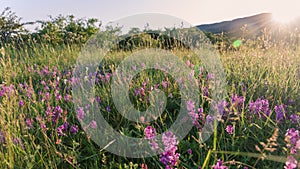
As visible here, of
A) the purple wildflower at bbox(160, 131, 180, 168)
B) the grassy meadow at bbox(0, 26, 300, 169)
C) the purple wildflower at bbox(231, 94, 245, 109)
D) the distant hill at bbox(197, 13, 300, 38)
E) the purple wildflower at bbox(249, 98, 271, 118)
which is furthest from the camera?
the distant hill at bbox(197, 13, 300, 38)

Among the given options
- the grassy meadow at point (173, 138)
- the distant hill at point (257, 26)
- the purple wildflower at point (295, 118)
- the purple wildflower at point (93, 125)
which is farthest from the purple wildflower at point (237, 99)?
the distant hill at point (257, 26)

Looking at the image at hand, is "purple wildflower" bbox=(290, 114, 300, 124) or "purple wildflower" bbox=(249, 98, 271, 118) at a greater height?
"purple wildflower" bbox=(249, 98, 271, 118)

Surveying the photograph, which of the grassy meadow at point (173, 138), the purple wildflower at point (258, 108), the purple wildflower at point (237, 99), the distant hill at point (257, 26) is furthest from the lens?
the distant hill at point (257, 26)

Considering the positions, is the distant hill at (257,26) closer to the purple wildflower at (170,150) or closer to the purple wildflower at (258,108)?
the purple wildflower at (258,108)

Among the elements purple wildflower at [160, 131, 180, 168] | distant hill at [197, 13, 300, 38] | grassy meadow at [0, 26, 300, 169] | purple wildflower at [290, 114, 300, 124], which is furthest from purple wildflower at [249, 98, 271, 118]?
distant hill at [197, 13, 300, 38]

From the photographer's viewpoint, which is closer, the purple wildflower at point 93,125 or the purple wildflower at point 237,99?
the purple wildflower at point 237,99

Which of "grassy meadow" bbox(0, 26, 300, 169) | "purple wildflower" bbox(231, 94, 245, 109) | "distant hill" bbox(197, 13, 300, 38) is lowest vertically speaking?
"grassy meadow" bbox(0, 26, 300, 169)

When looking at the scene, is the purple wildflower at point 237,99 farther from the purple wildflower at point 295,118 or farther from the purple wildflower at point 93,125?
the purple wildflower at point 93,125

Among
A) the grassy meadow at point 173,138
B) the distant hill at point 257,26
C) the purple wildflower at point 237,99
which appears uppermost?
the distant hill at point 257,26

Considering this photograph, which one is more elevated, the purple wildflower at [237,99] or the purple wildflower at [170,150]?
the purple wildflower at [237,99]

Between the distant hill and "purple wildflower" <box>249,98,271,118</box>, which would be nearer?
"purple wildflower" <box>249,98,271,118</box>

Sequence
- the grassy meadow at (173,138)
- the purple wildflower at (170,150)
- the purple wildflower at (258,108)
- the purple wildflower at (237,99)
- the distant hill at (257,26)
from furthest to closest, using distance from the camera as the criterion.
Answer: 1. the distant hill at (257,26)
2. the purple wildflower at (258,108)
3. the purple wildflower at (237,99)
4. the grassy meadow at (173,138)
5. the purple wildflower at (170,150)

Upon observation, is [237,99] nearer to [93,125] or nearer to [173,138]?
[173,138]

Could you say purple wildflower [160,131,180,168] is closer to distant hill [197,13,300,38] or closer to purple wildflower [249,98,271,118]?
purple wildflower [249,98,271,118]
